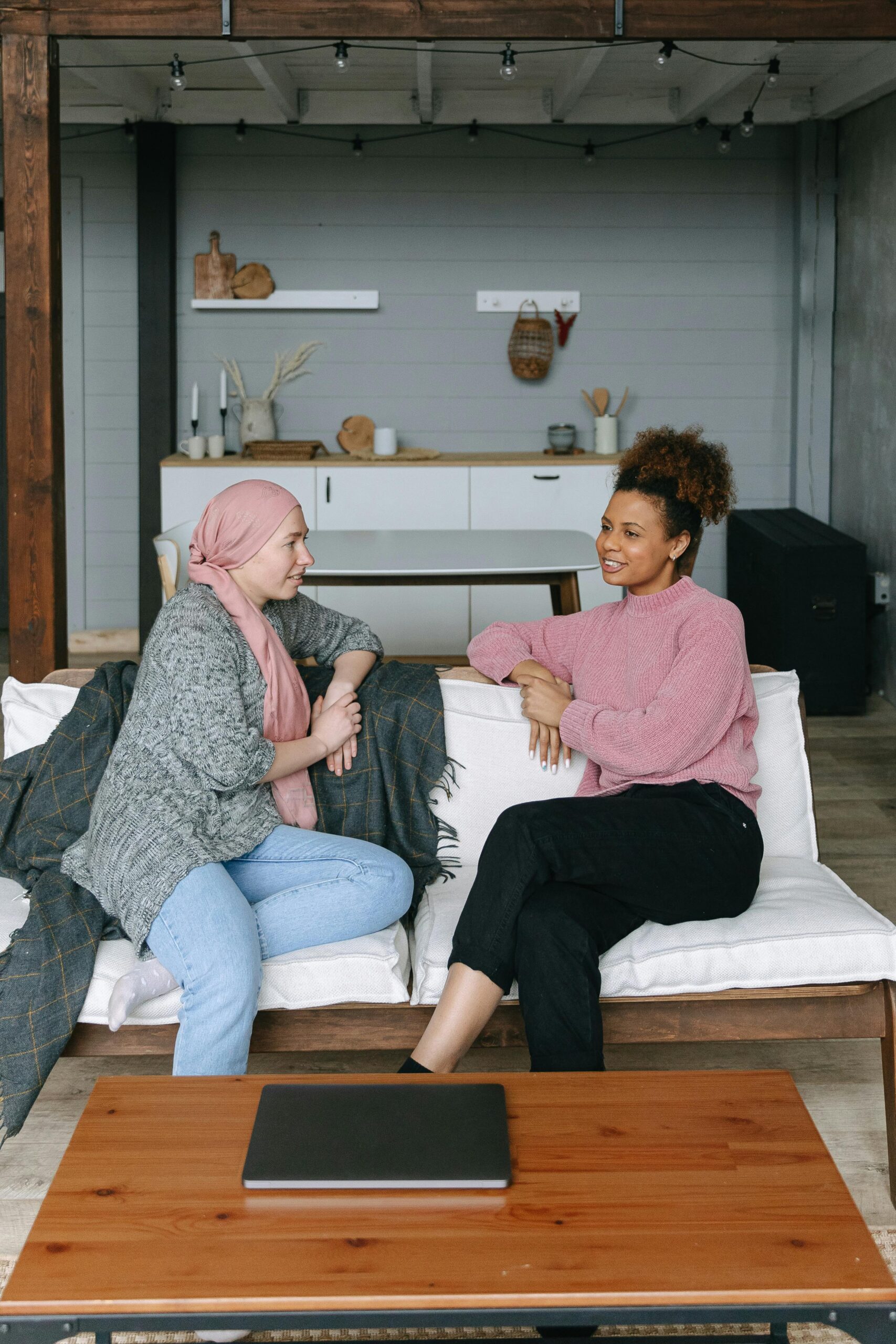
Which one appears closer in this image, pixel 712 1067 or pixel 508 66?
pixel 712 1067

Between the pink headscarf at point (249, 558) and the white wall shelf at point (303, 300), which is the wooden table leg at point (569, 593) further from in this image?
the white wall shelf at point (303, 300)

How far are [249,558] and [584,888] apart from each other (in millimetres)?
872

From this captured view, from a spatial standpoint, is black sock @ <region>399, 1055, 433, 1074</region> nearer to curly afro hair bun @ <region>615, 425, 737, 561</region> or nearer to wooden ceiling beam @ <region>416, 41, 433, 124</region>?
curly afro hair bun @ <region>615, 425, 737, 561</region>

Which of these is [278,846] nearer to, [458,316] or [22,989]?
[22,989]

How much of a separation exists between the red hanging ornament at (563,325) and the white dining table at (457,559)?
1.96 meters

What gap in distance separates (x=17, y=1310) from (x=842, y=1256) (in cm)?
86

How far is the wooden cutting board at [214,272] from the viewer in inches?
258

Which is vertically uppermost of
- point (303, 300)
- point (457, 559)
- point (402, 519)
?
point (303, 300)

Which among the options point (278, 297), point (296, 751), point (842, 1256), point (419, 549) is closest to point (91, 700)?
point (296, 751)

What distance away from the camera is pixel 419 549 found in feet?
15.3

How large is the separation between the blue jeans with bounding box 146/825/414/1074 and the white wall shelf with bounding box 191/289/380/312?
4710mm

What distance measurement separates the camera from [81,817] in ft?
8.05

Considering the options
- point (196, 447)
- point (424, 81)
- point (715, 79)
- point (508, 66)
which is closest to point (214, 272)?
point (196, 447)

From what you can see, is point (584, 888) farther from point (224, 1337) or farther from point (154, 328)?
point (154, 328)
